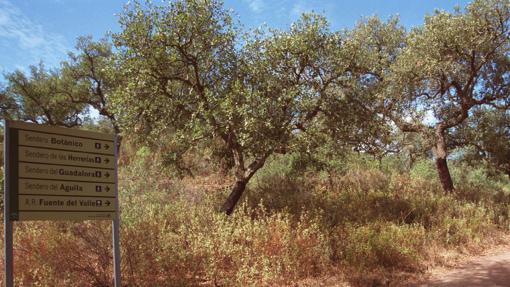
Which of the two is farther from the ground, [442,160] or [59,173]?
[442,160]

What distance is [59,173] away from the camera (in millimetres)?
4895

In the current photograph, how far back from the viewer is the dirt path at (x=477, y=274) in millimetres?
8008

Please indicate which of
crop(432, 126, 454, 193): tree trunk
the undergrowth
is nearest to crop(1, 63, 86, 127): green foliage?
the undergrowth

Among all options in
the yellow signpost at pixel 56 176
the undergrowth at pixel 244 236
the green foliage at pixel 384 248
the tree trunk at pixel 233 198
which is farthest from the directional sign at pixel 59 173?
the tree trunk at pixel 233 198

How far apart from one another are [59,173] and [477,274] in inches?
313

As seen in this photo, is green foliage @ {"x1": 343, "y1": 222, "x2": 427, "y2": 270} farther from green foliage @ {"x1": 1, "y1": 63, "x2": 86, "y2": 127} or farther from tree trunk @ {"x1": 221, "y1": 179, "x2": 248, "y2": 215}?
green foliage @ {"x1": 1, "y1": 63, "x2": 86, "y2": 127}

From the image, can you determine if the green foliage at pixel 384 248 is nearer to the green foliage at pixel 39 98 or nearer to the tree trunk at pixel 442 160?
the tree trunk at pixel 442 160

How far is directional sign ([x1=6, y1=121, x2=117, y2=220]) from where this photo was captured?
459cm

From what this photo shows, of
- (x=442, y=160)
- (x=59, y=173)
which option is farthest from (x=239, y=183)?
(x=442, y=160)

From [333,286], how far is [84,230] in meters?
4.67

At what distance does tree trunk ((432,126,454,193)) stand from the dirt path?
21.4ft

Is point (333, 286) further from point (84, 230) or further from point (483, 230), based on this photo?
point (483, 230)

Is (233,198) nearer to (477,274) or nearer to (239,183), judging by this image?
(239,183)

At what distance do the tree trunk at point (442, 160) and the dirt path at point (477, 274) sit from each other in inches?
257
